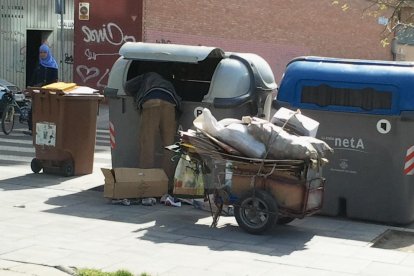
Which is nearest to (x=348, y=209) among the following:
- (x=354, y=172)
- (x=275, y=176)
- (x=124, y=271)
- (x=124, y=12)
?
(x=354, y=172)

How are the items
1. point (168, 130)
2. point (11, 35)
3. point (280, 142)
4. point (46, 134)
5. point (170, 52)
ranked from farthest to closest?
point (11, 35)
point (46, 134)
point (168, 130)
point (170, 52)
point (280, 142)

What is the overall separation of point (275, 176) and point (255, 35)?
75.9 ft

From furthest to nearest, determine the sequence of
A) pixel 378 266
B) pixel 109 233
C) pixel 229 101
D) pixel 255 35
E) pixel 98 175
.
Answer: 1. pixel 255 35
2. pixel 98 175
3. pixel 229 101
4. pixel 109 233
5. pixel 378 266

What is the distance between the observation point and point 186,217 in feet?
28.2

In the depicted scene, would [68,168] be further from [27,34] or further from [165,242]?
[27,34]

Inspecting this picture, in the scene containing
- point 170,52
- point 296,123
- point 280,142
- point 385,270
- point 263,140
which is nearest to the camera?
point 385,270

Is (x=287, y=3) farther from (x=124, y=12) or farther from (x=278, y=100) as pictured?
(x=278, y=100)

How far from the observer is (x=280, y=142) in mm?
7766

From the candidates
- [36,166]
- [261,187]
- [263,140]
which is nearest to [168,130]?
[263,140]

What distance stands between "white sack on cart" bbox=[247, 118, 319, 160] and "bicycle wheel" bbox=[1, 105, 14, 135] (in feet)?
31.8

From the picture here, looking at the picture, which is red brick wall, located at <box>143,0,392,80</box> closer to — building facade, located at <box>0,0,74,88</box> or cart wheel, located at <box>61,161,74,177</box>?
building facade, located at <box>0,0,74,88</box>

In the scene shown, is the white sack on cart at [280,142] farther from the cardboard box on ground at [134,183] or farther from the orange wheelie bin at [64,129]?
the orange wheelie bin at [64,129]

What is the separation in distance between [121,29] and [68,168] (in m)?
13.5

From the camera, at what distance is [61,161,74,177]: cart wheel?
1095cm
